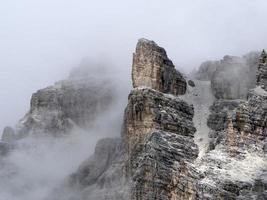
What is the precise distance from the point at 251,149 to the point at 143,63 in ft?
140

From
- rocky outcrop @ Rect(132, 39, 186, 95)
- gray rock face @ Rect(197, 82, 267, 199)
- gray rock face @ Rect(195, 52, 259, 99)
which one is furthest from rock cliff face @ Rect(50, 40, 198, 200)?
gray rock face @ Rect(195, 52, 259, 99)

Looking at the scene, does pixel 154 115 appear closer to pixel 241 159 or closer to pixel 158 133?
pixel 158 133

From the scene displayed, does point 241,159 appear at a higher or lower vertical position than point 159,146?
lower

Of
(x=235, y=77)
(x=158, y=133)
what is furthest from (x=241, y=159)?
(x=235, y=77)

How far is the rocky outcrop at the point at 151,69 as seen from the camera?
156 metres

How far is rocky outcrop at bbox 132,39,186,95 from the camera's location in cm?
15638

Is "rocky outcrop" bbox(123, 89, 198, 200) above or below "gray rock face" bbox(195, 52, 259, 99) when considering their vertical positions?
below

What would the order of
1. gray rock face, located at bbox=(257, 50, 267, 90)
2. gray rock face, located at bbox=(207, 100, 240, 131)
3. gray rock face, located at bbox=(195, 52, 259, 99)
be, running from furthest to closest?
gray rock face, located at bbox=(195, 52, 259, 99) < gray rock face, located at bbox=(207, 100, 240, 131) < gray rock face, located at bbox=(257, 50, 267, 90)

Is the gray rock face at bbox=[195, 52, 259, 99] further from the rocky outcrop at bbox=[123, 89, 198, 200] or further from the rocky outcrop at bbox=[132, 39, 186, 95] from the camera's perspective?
the rocky outcrop at bbox=[123, 89, 198, 200]

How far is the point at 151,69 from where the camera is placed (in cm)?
15712

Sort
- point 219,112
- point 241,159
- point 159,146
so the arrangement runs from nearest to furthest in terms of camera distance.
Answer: point 241,159 < point 159,146 < point 219,112

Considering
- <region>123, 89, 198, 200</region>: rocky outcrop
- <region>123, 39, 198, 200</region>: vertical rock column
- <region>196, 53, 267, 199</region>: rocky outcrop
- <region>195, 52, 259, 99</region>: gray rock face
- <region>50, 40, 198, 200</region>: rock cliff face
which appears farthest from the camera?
<region>195, 52, 259, 99</region>: gray rock face

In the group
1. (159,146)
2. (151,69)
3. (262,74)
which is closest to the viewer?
(262,74)

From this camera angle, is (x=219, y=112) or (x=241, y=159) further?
(x=219, y=112)
